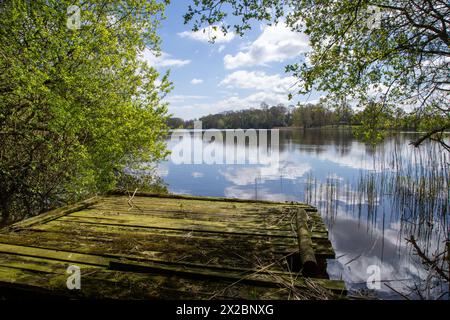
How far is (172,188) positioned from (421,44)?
1353 centimetres

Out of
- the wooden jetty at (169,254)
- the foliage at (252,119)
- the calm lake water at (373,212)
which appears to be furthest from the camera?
the foliage at (252,119)

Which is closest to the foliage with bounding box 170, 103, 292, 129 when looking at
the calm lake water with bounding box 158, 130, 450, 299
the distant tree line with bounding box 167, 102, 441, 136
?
the distant tree line with bounding box 167, 102, 441, 136

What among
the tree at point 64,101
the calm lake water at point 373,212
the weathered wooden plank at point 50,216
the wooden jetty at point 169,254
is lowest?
the calm lake water at point 373,212

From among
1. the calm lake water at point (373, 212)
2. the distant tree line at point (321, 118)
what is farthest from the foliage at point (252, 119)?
the calm lake water at point (373, 212)

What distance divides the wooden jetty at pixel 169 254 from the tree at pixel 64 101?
2.36 m

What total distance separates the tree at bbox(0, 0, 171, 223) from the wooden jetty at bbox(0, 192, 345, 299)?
236 cm

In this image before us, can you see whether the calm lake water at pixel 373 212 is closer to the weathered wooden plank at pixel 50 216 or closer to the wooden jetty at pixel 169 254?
the wooden jetty at pixel 169 254

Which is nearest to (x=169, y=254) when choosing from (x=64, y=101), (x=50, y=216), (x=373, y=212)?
(x=50, y=216)

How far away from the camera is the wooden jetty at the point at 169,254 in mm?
2664

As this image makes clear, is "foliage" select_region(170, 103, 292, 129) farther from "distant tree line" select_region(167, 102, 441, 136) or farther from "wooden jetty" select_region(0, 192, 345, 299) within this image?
"wooden jetty" select_region(0, 192, 345, 299)

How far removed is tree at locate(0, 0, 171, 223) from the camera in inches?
241

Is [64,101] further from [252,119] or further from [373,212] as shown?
[252,119]

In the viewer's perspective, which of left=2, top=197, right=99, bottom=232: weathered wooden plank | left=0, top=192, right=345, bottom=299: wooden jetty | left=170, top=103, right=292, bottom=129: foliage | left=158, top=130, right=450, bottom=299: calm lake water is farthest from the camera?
left=170, top=103, right=292, bottom=129: foliage

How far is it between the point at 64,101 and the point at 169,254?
4.77 m
